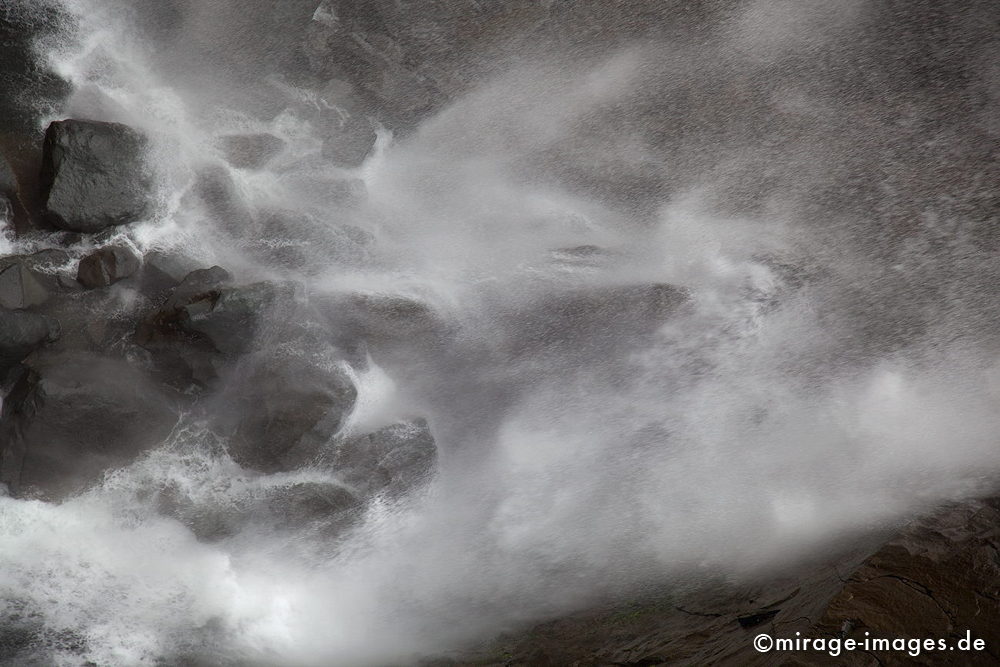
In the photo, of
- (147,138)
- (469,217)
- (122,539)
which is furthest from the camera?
(469,217)

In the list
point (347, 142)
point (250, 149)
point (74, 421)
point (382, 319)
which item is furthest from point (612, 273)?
point (74, 421)

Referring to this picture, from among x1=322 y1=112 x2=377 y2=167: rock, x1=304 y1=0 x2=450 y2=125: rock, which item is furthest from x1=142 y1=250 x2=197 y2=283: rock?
x1=304 y1=0 x2=450 y2=125: rock

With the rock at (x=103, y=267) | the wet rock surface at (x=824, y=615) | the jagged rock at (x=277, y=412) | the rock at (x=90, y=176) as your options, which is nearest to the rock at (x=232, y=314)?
the jagged rock at (x=277, y=412)

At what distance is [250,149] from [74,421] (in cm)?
312

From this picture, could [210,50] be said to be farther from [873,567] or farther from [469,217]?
[873,567]

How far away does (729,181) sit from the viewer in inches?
324

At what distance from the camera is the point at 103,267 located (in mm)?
7242

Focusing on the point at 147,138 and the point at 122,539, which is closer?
the point at 122,539

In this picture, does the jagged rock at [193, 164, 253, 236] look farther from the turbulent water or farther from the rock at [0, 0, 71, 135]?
the rock at [0, 0, 71, 135]

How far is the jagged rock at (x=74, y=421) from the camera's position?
6906 millimetres

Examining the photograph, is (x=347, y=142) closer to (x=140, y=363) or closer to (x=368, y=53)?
(x=368, y=53)

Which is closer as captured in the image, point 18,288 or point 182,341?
point 18,288

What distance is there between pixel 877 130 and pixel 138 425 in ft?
25.9

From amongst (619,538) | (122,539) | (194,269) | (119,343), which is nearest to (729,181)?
(619,538)
